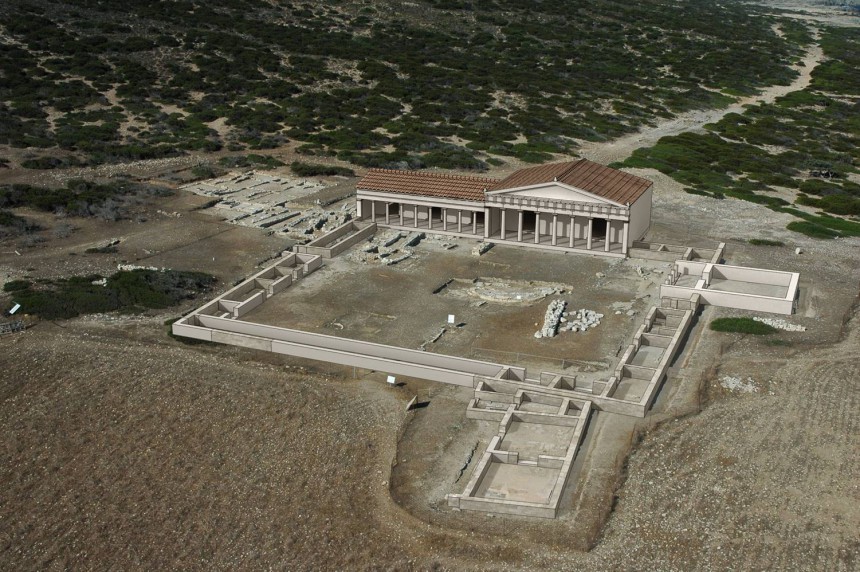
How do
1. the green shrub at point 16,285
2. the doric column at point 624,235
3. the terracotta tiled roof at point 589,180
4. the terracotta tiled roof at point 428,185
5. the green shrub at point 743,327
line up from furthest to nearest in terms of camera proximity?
the terracotta tiled roof at point 428,185 < the terracotta tiled roof at point 589,180 < the doric column at point 624,235 < the green shrub at point 16,285 < the green shrub at point 743,327

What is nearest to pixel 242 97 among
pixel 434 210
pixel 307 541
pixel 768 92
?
pixel 434 210

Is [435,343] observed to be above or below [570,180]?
below

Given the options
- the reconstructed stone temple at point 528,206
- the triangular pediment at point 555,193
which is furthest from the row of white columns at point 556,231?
the triangular pediment at point 555,193

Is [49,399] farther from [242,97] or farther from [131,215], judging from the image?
[242,97]

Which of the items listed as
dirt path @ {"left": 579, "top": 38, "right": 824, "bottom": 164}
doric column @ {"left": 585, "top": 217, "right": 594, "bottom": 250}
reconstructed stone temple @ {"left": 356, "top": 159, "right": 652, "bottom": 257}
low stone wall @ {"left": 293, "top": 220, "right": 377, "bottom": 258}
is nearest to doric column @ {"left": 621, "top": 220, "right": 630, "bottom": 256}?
reconstructed stone temple @ {"left": 356, "top": 159, "right": 652, "bottom": 257}

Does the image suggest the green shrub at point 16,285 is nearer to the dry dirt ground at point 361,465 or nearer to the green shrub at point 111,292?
the green shrub at point 111,292

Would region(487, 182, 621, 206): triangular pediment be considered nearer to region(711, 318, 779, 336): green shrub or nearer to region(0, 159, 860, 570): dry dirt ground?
region(711, 318, 779, 336): green shrub
